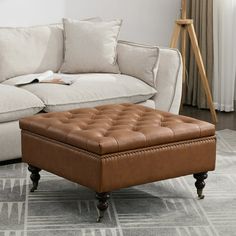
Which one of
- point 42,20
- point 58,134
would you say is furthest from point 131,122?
point 42,20

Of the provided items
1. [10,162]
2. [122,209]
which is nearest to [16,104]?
[10,162]

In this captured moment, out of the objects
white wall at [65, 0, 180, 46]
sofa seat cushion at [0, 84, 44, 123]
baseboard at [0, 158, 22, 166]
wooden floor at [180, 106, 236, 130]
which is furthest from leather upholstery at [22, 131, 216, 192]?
white wall at [65, 0, 180, 46]

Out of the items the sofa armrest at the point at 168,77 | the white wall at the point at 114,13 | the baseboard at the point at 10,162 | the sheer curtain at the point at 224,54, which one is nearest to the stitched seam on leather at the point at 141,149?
the baseboard at the point at 10,162

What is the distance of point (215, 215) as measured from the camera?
10.5ft

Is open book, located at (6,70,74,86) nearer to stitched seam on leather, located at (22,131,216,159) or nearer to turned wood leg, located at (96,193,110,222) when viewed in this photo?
stitched seam on leather, located at (22,131,216,159)

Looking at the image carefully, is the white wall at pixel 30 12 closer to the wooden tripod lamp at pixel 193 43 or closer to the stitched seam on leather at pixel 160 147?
the wooden tripod lamp at pixel 193 43

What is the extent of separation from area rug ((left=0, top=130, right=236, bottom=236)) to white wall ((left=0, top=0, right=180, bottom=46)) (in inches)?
64.9

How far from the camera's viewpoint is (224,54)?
5598 millimetres

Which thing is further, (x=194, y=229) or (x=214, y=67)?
(x=214, y=67)

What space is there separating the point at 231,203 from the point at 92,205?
2.34 feet

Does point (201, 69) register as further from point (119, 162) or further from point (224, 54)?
point (119, 162)

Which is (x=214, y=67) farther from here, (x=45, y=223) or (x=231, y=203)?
(x=45, y=223)

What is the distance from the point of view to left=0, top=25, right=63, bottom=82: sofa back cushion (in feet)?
14.6

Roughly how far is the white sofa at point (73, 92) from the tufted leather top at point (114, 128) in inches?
19.1
